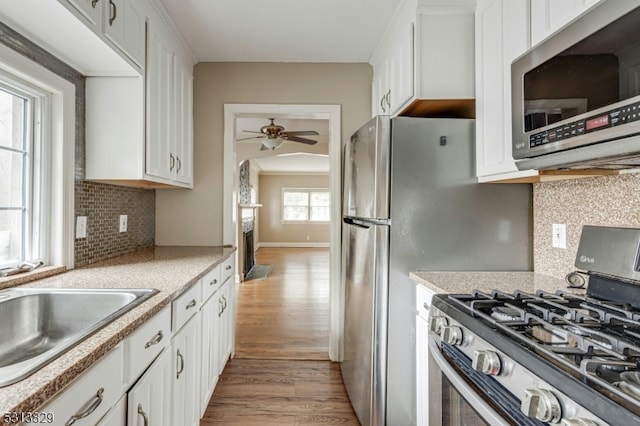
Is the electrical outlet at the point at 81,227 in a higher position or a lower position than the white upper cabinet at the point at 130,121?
lower

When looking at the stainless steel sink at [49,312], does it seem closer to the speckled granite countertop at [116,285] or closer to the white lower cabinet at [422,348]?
the speckled granite countertop at [116,285]

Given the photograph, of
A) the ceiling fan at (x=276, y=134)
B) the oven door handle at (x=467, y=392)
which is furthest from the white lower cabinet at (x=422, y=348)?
the ceiling fan at (x=276, y=134)

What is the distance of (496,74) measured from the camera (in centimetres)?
150

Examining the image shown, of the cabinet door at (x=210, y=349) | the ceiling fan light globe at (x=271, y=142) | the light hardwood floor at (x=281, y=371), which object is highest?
the ceiling fan light globe at (x=271, y=142)

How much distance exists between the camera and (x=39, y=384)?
0.64m

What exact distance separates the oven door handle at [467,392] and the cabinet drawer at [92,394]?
0.91 meters

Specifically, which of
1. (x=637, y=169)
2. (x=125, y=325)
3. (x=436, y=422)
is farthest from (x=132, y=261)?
(x=637, y=169)

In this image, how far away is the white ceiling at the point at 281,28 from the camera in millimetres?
2000

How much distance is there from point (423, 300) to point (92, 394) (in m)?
1.21

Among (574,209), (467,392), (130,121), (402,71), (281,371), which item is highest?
(402,71)

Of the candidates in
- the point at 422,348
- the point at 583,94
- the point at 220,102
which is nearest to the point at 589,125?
the point at 583,94

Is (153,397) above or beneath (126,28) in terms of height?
beneath

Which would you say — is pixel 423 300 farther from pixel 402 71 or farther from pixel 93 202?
pixel 93 202

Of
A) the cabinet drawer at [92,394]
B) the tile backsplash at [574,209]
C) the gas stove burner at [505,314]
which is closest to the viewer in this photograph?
the cabinet drawer at [92,394]
